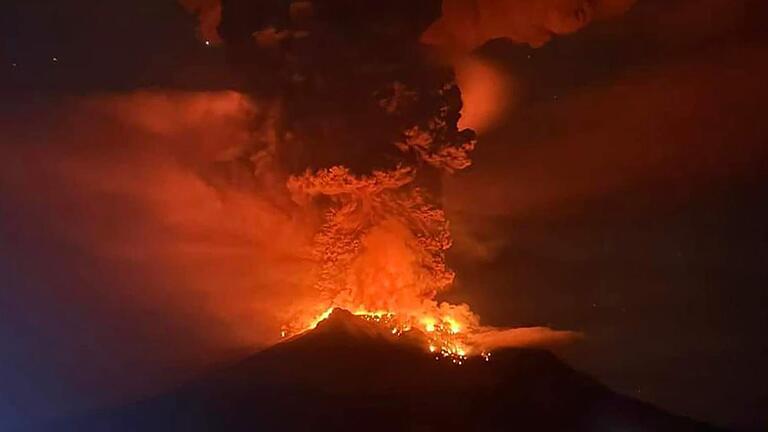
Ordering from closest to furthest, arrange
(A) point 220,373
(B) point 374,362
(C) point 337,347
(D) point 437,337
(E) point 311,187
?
(E) point 311,187 < (D) point 437,337 < (C) point 337,347 < (B) point 374,362 < (A) point 220,373

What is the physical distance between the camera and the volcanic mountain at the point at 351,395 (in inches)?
731

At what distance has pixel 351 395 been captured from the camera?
65.3 ft

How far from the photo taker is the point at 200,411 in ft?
64.3

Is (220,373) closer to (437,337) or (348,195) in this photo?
(437,337)

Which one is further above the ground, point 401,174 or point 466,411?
point 401,174

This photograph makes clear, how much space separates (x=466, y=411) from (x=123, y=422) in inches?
304

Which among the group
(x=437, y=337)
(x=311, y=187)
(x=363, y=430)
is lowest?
(x=363, y=430)

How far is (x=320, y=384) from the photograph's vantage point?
1995 centimetres

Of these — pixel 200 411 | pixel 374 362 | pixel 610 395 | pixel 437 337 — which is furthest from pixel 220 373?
pixel 610 395

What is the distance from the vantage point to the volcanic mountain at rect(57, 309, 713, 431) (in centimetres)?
1856

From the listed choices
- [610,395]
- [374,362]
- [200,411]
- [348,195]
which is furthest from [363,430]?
[610,395]

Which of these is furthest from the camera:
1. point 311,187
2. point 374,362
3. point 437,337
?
point 374,362

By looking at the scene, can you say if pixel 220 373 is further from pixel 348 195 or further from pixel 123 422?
pixel 348 195

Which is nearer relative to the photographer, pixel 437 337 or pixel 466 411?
pixel 437 337
